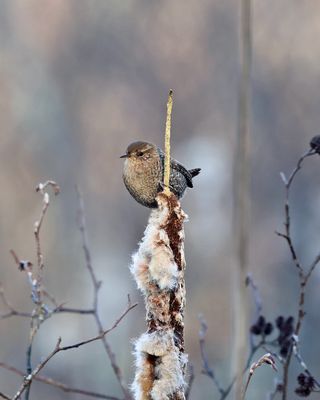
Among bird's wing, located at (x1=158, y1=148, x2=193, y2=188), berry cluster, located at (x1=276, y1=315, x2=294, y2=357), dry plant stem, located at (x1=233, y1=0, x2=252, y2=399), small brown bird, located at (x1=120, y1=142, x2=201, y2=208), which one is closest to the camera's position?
dry plant stem, located at (x1=233, y1=0, x2=252, y2=399)

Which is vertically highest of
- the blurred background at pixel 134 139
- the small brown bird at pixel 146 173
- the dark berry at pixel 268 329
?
the blurred background at pixel 134 139

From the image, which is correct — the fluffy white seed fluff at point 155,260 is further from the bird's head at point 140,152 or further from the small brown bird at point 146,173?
the bird's head at point 140,152

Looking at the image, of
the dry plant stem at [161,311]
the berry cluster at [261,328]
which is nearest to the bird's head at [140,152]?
the berry cluster at [261,328]

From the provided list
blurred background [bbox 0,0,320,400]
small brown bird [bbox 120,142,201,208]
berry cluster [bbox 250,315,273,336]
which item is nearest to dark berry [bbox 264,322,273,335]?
berry cluster [bbox 250,315,273,336]

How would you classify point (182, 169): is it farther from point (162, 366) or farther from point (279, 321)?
point (162, 366)

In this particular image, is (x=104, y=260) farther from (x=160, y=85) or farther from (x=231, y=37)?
(x=231, y=37)

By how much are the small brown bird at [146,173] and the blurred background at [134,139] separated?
6811mm

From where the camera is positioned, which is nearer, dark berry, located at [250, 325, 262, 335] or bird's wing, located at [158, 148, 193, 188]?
dark berry, located at [250, 325, 262, 335]

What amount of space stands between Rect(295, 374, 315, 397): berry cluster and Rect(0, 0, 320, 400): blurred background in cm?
784

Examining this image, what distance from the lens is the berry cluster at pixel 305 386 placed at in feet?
6.78

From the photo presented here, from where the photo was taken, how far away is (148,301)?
5.69 ft

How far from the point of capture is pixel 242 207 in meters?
1.58

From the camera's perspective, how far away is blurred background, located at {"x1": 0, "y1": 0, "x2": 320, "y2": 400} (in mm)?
11695

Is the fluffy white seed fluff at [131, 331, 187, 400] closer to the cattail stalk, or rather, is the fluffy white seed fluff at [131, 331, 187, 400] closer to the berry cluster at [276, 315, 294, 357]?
the cattail stalk
